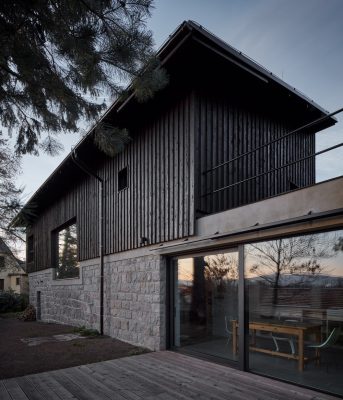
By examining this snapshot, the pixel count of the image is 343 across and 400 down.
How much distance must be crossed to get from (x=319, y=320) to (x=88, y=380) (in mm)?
3475

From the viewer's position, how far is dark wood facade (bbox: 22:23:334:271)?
6941 millimetres

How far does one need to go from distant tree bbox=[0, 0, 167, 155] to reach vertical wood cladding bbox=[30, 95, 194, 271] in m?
2.76

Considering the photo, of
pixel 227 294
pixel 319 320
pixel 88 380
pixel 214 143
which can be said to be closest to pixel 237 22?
pixel 214 143

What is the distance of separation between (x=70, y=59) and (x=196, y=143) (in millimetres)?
3264

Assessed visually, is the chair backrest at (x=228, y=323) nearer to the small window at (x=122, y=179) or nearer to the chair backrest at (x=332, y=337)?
the chair backrest at (x=332, y=337)

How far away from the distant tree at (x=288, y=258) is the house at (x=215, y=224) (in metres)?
0.02

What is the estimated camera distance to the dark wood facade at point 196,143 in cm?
694

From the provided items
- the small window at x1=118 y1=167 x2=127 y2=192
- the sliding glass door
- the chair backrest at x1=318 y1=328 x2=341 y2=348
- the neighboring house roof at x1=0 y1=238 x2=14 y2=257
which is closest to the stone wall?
the sliding glass door

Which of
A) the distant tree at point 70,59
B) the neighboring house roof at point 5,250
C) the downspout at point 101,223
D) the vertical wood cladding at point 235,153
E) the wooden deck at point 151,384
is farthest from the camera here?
the downspout at point 101,223

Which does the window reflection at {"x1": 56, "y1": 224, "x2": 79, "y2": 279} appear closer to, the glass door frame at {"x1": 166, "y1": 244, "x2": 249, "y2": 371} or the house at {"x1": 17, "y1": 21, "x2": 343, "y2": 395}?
the house at {"x1": 17, "y1": 21, "x2": 343, "y2": 395}

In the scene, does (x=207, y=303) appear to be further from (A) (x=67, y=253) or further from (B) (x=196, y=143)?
(A) (x=67, y=253)

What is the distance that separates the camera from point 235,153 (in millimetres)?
7820

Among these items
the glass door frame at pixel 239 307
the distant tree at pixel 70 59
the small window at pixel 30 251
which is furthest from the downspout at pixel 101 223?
the small window at pixel 30 251

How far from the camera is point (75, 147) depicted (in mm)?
10078
